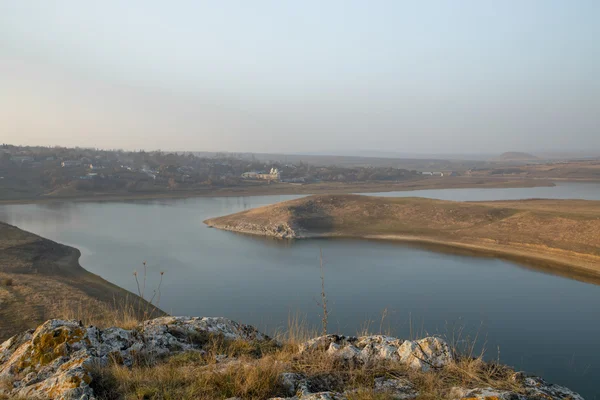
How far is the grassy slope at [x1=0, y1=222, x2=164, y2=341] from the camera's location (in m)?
10.3

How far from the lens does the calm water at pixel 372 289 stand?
12062 millimetres

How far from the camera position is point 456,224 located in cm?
3219

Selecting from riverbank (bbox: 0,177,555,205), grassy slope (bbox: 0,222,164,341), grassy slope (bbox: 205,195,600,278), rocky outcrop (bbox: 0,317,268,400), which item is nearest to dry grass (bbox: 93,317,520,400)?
rocky outcrop (bbox: 0,317,268,400)

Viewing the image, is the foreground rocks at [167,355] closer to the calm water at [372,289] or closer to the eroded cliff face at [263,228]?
the calm water at [372,289]

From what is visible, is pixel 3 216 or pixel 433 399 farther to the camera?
pixel 3 216

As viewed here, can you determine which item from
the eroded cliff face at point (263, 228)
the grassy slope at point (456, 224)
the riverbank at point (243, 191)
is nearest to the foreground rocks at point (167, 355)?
the grassy slope at point (456, 224)

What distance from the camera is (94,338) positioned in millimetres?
3963

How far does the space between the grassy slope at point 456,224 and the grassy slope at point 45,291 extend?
53.3ft

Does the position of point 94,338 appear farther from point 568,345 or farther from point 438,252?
point 438,252

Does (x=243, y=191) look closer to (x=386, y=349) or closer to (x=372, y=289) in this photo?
(x=372, y=289)

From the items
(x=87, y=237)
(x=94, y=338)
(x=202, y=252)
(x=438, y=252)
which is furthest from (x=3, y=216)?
(x=94, y=338)

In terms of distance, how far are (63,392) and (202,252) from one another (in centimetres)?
2386

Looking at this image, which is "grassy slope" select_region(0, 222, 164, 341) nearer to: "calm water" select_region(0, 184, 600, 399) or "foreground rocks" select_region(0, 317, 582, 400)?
"foreground rocks" select_region(0, 317, 582, 400)

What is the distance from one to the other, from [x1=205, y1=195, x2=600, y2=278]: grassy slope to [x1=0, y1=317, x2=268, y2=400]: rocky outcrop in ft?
77.5
